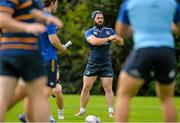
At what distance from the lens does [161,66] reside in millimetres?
7281

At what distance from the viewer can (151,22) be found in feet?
23.6

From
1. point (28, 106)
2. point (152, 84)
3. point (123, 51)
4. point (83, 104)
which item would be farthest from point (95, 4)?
point (28, 106)

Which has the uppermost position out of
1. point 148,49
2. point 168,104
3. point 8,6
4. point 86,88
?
point 8,6

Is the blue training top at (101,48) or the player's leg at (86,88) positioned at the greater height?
the blue training top at (101,48)

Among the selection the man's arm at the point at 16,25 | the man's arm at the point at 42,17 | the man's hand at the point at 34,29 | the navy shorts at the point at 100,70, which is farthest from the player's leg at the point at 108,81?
the man's hand at the point at 34,29

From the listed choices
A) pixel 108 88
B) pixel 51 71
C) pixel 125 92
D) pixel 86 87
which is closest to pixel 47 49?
pixel 51 71

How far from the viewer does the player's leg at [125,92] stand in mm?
7254

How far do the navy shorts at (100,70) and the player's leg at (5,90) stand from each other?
6.35 m

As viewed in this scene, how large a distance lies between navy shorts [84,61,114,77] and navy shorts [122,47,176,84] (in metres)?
6.20

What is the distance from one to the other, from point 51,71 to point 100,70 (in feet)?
12.7

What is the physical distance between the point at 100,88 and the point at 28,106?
2531 centimetres

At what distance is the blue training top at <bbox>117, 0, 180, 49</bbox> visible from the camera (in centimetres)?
720

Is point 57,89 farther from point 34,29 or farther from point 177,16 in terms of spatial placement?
point 34,29

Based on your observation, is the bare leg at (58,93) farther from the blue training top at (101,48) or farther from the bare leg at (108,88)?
the blue training top at (101,48)
